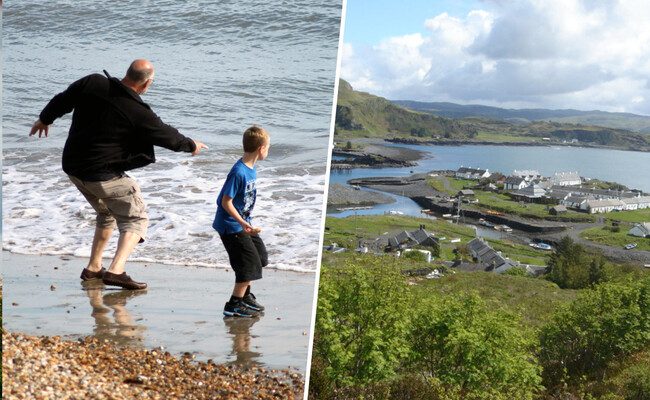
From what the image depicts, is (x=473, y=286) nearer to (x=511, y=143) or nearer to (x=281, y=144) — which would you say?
(x=511, y=143)

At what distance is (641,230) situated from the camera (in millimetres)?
6434

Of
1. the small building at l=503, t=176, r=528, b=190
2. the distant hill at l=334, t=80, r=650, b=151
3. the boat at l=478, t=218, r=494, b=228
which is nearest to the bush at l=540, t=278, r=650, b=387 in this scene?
the boat at l=478, t=218, r=494, b=228

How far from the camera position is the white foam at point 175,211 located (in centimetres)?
340

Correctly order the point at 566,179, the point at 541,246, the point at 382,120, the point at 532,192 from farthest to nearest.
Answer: the point at 382,120 < the point at 541,246 < the point at 532,192 < the point at 566,179

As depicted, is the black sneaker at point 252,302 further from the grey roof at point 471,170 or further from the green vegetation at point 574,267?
the grey roof at point 471,170

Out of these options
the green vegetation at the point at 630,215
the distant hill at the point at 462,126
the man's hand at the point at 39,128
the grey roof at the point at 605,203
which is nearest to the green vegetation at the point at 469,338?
the green vegetation at the point at 630,215

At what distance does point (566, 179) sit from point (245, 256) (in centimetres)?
408

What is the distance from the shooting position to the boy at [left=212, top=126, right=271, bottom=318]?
3.30 metres

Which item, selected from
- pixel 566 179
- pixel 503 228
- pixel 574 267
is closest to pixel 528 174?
pixel 566 179

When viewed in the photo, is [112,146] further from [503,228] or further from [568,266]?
[568,266]

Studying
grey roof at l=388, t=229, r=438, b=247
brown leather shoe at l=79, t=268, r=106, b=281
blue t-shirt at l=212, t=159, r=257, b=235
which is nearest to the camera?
blue t-shirt at l=212, t=159, r=257, b=235

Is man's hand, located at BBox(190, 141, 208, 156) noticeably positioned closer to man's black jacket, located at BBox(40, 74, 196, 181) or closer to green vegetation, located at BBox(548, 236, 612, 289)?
man's black jacket, located at BBox(40, 74, 196, 181)

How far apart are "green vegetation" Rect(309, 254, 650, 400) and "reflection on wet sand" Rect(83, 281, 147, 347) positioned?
2785mm

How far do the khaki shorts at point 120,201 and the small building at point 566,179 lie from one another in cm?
422
